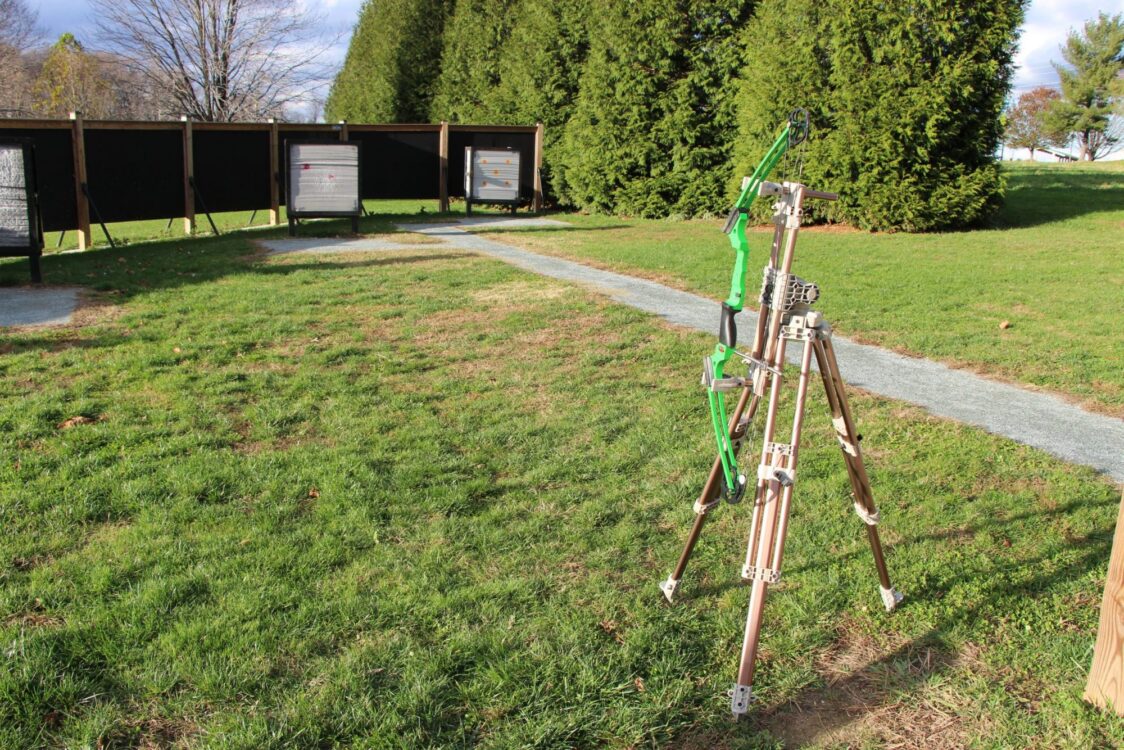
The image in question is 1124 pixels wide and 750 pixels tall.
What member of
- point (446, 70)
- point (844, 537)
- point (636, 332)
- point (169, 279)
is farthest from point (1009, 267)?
point (446, 70)

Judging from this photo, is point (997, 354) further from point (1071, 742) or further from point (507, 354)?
point (1071, 742)

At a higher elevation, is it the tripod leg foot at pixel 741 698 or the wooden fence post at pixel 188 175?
the wooden fence post at pixel 188 175

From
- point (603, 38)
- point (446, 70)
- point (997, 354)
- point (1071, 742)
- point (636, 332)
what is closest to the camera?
point (1071, 742)

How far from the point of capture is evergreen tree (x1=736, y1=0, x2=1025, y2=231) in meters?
13.2

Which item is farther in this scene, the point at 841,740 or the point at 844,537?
the point at 844,537

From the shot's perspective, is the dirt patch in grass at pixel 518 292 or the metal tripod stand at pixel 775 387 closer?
the metal tripod stand at pixel 775 387

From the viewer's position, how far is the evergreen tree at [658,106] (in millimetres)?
17203

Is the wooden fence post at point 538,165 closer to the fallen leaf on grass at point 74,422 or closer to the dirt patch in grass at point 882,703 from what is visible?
the fallen leaf on grass at point 74,422

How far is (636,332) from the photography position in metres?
7.76

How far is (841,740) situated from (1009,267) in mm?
9408

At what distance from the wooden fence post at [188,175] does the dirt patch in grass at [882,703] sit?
14477mm

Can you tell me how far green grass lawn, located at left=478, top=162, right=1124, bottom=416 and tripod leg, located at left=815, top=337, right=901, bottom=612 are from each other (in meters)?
3.29

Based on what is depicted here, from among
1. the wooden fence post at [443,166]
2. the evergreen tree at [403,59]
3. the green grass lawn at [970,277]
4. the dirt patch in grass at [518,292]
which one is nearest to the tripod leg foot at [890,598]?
the green grass lawn at [970,277]

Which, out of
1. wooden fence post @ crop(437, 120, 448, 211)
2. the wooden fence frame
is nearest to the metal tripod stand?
the wooden fence frame
